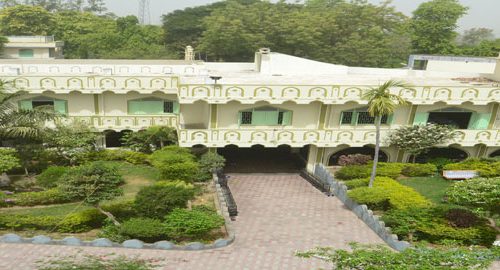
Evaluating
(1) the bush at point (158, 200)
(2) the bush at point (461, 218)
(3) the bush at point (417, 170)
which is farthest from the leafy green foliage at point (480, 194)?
(1) the bush at point (158, 200)

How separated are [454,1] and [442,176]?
204 feet

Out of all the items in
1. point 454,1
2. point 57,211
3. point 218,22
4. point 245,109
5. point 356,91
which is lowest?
point 57,211

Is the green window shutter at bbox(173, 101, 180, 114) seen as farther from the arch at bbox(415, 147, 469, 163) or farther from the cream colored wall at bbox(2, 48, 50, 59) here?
the cream colored wall at bbox(2, 48, 50, 59)

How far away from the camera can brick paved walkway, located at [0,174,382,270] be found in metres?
14.8

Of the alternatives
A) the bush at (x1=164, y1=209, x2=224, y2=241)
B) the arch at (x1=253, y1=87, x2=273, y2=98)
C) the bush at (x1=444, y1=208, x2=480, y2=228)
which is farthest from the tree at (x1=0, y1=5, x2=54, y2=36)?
the bush at (x1=444, y1=208, x2=480, y2=228)

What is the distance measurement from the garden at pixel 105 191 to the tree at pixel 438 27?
2466 inches

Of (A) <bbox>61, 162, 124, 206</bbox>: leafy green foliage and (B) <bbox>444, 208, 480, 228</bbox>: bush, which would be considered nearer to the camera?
(A) <bbox>61, 162, 124, 206</bbox>: leafy green foliage

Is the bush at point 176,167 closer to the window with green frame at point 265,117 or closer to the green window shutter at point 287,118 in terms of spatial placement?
the window with green frame at point 265,117

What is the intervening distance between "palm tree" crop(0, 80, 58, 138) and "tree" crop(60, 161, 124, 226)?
18.0 ft

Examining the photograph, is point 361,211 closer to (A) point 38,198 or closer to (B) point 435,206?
(B) point 435,206

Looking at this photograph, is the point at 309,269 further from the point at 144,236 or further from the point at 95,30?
the point at 95,30

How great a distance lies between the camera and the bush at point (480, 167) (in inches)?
964

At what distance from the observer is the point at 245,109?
81.7 ft

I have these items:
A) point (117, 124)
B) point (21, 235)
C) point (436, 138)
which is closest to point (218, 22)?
point (117, 124)
